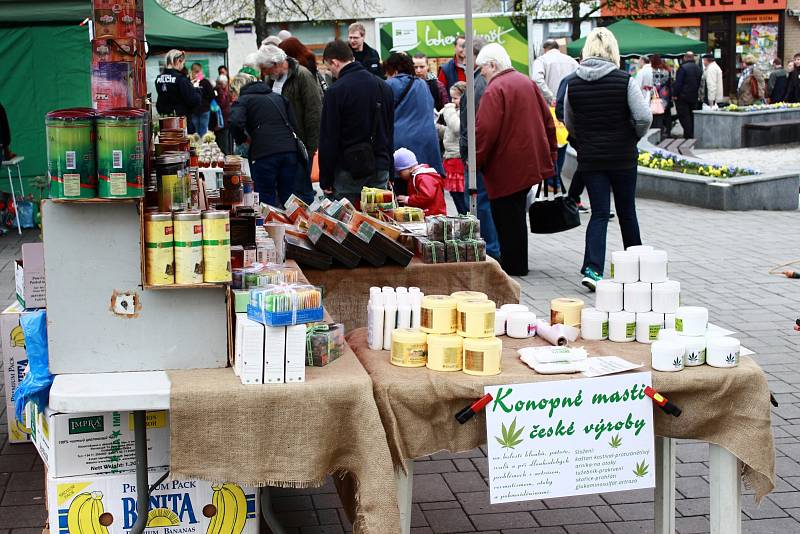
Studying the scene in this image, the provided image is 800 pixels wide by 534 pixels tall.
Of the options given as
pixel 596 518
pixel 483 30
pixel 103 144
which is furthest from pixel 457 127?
pixel 483 30

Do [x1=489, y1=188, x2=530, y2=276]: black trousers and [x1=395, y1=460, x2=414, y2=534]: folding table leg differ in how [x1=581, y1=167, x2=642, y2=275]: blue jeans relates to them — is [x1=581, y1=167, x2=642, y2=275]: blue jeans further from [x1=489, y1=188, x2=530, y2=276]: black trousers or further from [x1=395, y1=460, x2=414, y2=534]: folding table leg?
[x1=395, y1=460, x2=414, y2=534]: folding table leg

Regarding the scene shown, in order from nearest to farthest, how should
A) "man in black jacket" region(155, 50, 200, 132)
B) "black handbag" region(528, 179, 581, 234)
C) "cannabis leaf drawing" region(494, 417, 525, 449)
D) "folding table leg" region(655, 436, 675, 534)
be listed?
"cannabis leaf drawing" region(494, 417, 525, 449) < "folding table leg" region(655, 436, 675, 534) < "black handbag" region(528, 179, 581, 234) < "man in black jacket" region(155, 50, 200, 132)

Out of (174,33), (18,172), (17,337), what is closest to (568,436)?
(17,337)

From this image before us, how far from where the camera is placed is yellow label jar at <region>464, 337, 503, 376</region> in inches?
129

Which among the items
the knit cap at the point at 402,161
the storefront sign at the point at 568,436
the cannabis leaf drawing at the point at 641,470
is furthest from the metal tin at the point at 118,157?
the knit cap at the point at 402,161

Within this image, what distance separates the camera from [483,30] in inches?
724

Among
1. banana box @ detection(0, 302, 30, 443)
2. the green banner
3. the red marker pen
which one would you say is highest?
the green banner

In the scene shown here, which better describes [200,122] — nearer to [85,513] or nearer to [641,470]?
[85,513]

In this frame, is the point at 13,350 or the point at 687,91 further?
the point at 687,91

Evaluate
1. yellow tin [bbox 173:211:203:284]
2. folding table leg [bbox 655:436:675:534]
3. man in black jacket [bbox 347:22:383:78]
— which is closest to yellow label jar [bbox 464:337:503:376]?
folding table leg [bbox 655:436:675:534]

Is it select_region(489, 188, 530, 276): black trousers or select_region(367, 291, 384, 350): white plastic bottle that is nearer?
select_region(367, 291, 384, 350): white plastic bottle

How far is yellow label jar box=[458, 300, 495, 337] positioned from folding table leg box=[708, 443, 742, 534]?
0.81 m

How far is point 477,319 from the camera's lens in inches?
133

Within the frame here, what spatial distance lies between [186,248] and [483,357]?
97cm
